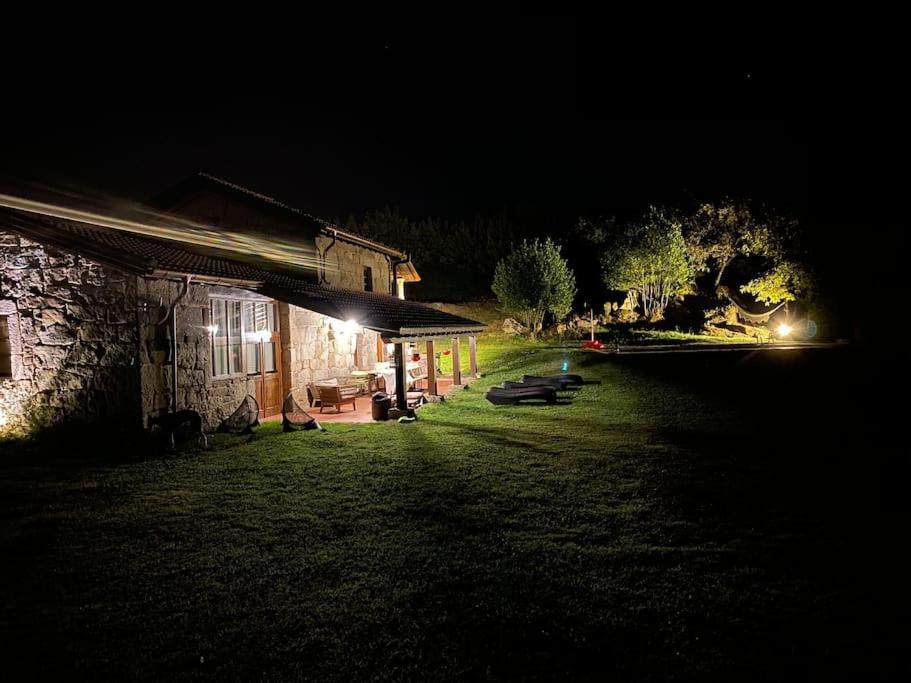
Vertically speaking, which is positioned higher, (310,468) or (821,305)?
(821,305)

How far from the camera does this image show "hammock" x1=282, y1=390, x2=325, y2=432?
11594mm

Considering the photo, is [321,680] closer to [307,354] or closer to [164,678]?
[164,678]

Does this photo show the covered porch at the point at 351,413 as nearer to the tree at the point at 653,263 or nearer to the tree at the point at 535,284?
the tree at the point at 535,284

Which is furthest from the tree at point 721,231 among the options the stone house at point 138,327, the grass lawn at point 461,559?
the grass lawn at point 461,559

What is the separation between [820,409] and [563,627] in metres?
11.5

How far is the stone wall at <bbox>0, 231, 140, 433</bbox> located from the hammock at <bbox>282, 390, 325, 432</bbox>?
278cm

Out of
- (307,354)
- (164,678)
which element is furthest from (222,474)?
(307,354)

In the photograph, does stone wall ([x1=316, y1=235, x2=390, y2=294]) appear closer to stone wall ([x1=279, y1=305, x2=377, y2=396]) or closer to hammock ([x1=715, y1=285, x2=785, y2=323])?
stone wall ([x1=279, y1=305, x2=377, y2=396])

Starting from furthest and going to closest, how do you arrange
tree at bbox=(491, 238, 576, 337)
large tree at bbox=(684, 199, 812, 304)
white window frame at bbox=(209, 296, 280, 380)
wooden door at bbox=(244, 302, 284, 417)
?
tree at bbox=(491, 238, 576, 337), large tree at bbox=(684, 199, 812, 304), wooden door at bbox=(244, 302, 284, 417), white window frame at bbox=(209, 296, 280, 380)

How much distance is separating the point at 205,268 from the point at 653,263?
30.9m

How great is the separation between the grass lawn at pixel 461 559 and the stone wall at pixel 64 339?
3.10 feet

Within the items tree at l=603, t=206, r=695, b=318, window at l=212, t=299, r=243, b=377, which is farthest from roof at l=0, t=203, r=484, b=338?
tree at l=603, t=206, r=695, b=318

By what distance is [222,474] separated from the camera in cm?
823

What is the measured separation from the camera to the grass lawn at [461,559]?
3.61 metres
